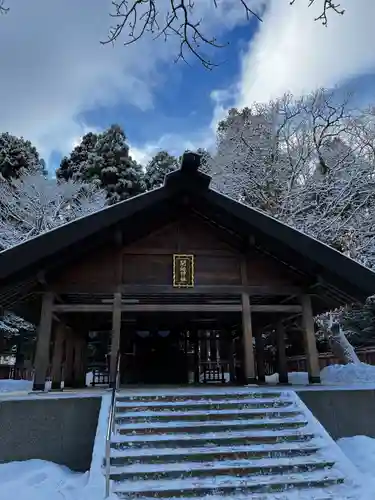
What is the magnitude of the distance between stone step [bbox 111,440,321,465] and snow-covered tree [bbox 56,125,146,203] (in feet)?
65.7

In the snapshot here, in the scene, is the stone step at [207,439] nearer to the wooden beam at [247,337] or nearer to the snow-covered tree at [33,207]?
the wooden beam at [247,337]

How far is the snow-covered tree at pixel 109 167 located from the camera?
25.2m

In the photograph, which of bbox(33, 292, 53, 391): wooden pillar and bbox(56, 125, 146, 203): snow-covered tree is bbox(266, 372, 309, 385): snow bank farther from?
bbox(56, 125, 146, 203): snow-covered tree

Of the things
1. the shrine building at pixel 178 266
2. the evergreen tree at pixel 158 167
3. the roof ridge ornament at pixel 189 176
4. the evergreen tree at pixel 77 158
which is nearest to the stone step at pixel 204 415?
the shrine building at pixel 178 266

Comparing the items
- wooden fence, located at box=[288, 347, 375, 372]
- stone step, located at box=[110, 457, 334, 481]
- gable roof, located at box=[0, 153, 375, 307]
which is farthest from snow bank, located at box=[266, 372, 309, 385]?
stone step, located at box=[110, 457, 334, 481]

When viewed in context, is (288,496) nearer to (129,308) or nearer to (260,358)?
(129,308)

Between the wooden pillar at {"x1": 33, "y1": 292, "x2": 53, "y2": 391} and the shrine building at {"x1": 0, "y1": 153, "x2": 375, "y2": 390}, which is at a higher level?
the shrine building at {"x1": 0, "y1": 153, "x2": 375, "y2": 390}

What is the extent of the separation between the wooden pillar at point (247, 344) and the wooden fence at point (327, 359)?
31.9 ft

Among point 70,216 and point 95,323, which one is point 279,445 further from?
point 70,216

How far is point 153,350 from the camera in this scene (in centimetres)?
1241

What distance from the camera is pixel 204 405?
20.4 feet

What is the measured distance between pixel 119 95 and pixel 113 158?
21.4 m

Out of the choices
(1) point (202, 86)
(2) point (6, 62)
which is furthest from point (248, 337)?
(2) point (6, 62)

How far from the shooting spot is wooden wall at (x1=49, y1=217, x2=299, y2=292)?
8.38 meters
